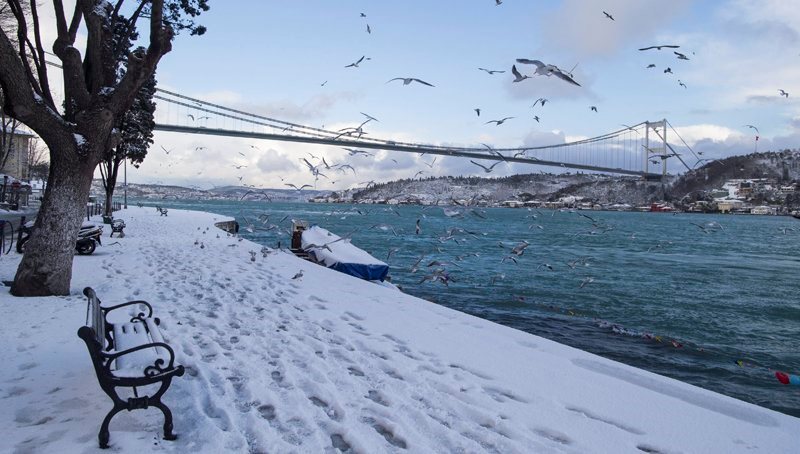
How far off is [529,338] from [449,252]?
20127mm

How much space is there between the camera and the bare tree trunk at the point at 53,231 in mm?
6254

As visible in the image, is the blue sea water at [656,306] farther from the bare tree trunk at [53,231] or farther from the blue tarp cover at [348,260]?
the bare tree trunk at [53,231]

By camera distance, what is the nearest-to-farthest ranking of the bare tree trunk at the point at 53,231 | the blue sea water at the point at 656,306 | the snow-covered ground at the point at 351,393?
the snow-covered ground at the point at 351,393, the bare tree trunk at the point at 53,231, the blue sea water at the point at 656,306

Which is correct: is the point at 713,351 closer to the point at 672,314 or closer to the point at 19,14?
the point at 672,314

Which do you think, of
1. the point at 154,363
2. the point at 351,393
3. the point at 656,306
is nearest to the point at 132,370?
the point at 154,363

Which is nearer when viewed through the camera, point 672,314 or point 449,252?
point 672,314

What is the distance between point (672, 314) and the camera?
41.0 feet

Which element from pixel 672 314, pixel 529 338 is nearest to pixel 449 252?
pixel 672 314

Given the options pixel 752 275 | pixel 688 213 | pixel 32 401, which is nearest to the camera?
pixel 32 401

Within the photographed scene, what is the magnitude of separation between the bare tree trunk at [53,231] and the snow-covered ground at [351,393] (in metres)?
0.33

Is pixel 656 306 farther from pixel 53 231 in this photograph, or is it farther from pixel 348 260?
pixel 53 231

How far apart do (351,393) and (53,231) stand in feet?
15.1

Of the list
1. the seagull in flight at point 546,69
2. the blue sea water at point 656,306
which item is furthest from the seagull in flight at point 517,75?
the blue sea water at point 656,306

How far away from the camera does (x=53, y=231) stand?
625 cm
